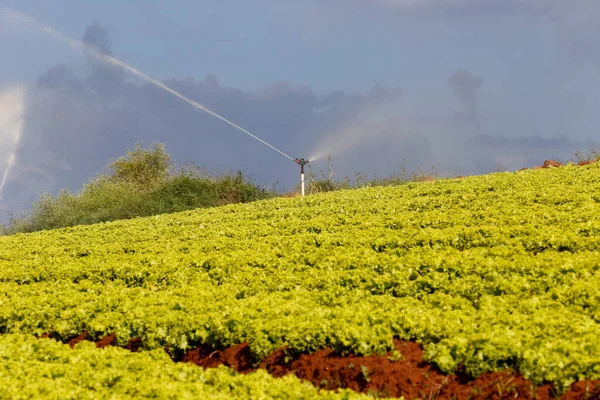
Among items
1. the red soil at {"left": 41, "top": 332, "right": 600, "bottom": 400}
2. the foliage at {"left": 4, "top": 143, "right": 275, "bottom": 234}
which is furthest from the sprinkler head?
the red soil at {"left": 41, "top": 332, "right": 600, "bottom": 400}

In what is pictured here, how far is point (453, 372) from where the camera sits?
20.5ft

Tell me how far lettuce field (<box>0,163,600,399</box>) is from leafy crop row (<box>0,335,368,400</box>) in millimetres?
21

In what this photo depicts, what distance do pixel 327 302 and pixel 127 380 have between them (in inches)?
121

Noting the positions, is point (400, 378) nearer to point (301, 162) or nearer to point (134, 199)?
point (301, 162)

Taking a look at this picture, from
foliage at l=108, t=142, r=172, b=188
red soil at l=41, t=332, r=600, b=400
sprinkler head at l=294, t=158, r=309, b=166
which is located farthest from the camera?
foliage at l=108, t=142, r=172, b=188

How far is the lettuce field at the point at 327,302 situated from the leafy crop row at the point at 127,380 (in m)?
0.02

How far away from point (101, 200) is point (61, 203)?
141 inches

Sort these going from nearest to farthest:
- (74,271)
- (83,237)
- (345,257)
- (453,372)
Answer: (453,372), (345,257), (74,271), (83,237)

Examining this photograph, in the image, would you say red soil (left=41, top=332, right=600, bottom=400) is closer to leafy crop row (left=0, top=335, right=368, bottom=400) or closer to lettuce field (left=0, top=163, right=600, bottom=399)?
lettuce field (left=0, top=163, right=600, bottom=399)

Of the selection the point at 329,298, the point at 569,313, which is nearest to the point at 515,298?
the point at 569,313

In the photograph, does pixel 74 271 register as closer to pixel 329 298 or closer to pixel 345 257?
pixel 345 257

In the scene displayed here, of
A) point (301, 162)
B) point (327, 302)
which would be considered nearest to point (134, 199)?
point (301, 162)

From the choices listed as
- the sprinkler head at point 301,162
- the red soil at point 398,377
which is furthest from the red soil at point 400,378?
the sprinkler head at point 301,162

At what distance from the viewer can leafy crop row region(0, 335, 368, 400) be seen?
224 inches
